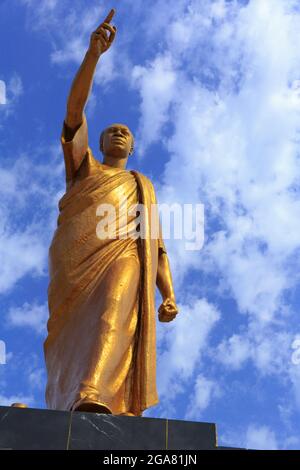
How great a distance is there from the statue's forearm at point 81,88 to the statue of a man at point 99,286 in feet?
0.04

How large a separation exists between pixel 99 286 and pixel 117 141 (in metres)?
2.60

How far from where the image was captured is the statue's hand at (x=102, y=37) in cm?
819

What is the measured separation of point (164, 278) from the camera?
8562 mm

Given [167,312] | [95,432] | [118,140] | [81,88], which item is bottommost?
[95,432]

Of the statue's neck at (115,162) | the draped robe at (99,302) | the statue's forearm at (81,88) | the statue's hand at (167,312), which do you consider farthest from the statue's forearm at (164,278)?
the statue's forearm at (81,88)

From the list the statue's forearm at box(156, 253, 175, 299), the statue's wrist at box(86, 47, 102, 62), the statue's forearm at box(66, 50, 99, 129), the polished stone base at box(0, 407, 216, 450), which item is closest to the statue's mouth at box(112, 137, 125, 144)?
the statue's forearm at box(66, 50, 99, 129)

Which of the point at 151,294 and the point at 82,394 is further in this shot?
the point at 151,294

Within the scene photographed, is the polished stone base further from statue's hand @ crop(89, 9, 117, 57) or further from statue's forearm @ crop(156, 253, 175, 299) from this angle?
statue's hand @ crop(89, 9, 117, 57)

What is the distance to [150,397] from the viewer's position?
22.2 feet

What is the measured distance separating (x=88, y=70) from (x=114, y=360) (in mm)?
3378

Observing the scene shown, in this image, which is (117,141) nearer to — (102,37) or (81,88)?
(81,88)

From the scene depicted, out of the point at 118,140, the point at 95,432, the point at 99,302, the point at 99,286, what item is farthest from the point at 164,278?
the point at 95,432
